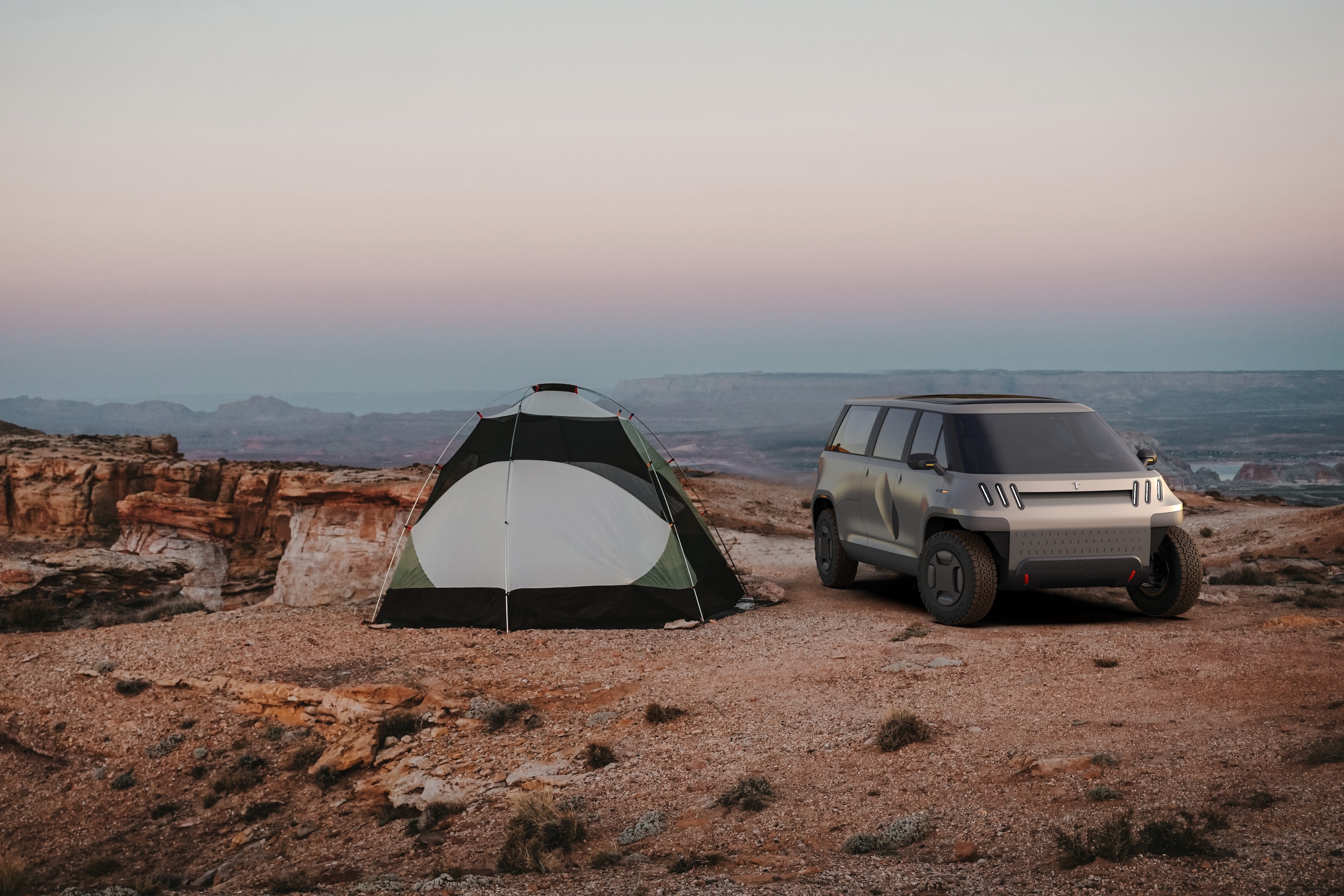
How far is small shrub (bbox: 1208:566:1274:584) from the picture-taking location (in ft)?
46.4

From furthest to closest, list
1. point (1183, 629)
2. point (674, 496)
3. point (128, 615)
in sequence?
point (128, 615), point (674, 496), point (1183, 629)

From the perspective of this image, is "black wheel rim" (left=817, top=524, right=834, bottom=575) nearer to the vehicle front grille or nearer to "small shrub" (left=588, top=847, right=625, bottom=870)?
the vehicle front grille

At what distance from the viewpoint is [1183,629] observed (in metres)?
9.96

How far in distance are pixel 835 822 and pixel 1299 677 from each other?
4.44 m


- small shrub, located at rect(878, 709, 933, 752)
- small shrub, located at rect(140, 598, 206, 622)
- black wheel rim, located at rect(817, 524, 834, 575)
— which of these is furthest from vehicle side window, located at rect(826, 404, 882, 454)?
small shrub, located at rect(140, 598, 206, 622)

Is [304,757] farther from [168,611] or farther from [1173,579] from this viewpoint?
[168,611]

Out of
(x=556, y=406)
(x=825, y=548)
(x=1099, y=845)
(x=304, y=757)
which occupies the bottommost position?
(x=304, y=757)

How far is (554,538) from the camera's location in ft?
40.7

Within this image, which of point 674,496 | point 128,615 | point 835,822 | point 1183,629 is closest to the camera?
point 835,822

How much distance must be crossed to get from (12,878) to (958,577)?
9.33 metres

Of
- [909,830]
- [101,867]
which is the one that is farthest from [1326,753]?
[101,867]

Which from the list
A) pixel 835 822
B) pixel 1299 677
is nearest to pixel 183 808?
pixel 835 822

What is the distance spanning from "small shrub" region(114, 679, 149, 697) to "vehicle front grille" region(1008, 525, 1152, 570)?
33.2 ft

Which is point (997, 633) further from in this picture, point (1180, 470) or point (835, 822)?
point (1180, 470)
